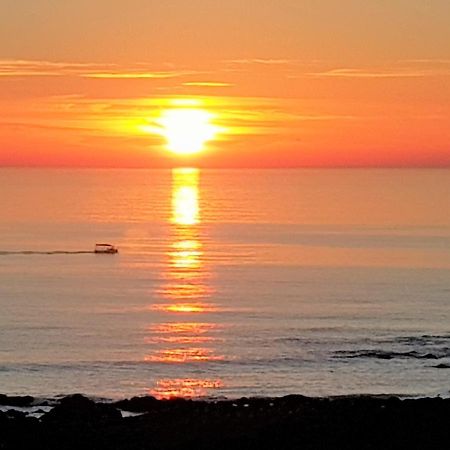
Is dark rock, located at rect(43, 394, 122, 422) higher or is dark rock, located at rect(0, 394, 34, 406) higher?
dark rock, located at rect(0, 394, 34, 406)

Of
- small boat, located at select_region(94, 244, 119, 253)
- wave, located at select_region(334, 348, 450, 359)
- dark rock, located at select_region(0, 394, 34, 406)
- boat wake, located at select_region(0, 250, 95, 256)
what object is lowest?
dark rock, located at select_region(0, 394, 34, 406)

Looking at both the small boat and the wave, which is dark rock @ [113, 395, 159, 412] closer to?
the wave

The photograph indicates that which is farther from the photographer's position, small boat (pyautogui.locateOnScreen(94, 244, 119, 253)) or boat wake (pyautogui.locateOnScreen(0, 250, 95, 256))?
small boat (pyautogui.locateOnScreen(94, 244, 119, 253))

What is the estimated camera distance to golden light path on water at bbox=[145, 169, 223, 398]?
42.2 meters

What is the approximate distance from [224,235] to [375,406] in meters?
105

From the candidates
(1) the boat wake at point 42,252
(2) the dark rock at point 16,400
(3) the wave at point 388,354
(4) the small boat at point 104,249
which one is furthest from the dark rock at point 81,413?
(4) the small boat at point 104,249

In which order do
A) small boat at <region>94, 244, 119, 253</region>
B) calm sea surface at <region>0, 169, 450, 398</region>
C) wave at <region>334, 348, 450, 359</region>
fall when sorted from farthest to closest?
small boat at <region>94, 244, 119, 253</region> → wave at <region>334, 348, 450, 359</region> → calm sea surface at <region>0, 169, 450, 398</region>

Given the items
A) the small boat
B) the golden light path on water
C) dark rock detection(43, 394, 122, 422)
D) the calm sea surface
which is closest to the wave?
the calm sea surface

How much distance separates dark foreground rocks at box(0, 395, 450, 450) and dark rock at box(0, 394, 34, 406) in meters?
6.77

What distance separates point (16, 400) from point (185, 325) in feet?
77.2

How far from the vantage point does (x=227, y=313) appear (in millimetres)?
64500

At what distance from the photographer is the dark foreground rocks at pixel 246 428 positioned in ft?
76.4

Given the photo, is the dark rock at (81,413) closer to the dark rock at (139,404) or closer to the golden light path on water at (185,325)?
the dark rock at (139,404)

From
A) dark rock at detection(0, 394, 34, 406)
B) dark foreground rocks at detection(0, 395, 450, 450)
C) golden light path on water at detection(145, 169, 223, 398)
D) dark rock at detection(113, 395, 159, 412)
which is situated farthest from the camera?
golden light path on water at detection(145, 169, 223, 398)
